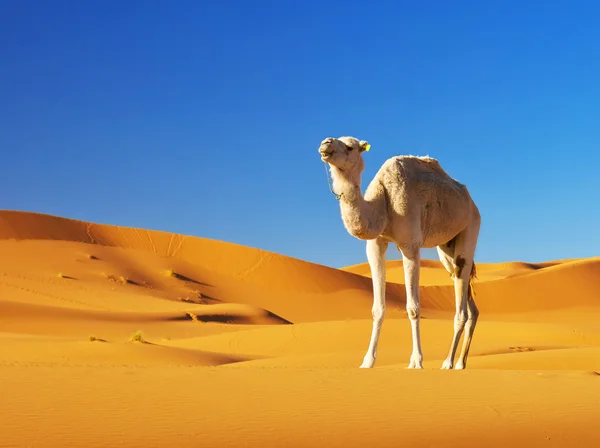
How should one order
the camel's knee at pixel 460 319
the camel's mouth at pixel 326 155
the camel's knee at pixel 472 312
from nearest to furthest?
the camel's mouth at pixel 326 155 → the camel's knee at pixel 460 319 → the camel's knee at pixel 472 312

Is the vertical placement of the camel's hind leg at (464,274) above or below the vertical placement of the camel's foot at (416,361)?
above

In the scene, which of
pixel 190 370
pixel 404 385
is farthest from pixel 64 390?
pixel 404 385

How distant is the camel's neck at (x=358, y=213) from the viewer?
10.1 m

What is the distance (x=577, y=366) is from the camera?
46.9 feet

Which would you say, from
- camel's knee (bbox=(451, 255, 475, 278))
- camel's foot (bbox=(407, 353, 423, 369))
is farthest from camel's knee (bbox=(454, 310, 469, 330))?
camel's foot (bbox=(407, 353, 423, 369))

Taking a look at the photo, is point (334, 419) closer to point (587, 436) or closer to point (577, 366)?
point (587, 436)

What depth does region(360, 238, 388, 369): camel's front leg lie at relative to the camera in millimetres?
10422

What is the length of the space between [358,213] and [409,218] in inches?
36.2

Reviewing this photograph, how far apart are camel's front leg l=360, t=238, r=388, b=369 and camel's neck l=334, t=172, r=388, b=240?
1.50ft

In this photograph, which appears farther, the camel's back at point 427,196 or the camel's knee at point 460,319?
the camel's knee at point 460,319

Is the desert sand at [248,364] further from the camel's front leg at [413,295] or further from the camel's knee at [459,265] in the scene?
the camel's knee at [459,265]

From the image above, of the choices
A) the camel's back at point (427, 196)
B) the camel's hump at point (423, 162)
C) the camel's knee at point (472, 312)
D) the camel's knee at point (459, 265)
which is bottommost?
the camel's knee at point (472, 312)

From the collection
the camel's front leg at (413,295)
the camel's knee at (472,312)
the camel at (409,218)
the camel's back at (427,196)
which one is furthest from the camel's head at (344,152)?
the camel's knee at (472,312)

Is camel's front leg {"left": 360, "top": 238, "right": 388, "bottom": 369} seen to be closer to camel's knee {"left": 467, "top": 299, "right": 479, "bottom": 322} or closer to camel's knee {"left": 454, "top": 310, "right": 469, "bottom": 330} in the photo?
camel's knee {"left": 454, "top": 310, "right": 469, "bottom": 330}
